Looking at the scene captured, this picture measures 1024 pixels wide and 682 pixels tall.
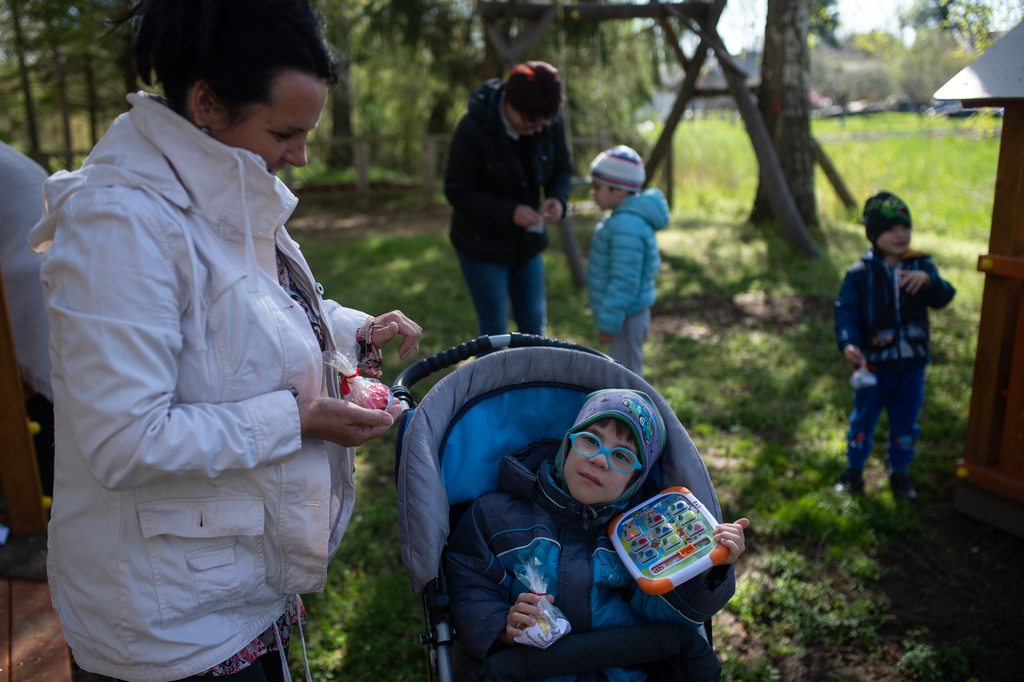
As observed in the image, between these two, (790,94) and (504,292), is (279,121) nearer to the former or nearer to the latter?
(504,292)

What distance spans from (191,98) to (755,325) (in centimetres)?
556

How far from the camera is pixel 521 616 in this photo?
1736 mm

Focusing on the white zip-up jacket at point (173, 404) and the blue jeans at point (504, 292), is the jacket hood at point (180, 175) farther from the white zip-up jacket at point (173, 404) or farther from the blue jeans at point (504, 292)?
the blue jeans at point (504, 292)

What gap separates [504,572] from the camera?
197cm

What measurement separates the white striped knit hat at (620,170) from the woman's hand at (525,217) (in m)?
0.46

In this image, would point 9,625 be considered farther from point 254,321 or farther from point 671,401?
point 671,401

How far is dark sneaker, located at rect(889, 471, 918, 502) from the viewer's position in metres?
3.51

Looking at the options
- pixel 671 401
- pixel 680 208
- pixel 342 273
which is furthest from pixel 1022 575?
pixel 680 208

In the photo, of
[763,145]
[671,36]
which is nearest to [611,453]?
[763,145]

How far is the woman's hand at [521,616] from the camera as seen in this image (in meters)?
1.73

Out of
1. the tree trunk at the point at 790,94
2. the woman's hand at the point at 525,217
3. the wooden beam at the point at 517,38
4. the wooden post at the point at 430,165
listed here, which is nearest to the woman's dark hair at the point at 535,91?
the woman's hand at the point at 525,217

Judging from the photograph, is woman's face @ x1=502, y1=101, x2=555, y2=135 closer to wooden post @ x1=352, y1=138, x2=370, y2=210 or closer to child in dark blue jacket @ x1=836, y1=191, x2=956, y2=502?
child in dark blue jacket @ x1=836, y1=191, x2=956, y2=502

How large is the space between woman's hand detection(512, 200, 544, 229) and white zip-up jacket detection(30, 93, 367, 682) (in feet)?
7.59

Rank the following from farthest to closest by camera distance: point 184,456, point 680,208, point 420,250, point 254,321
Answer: point 680,208 < point 420,250 < point 254,321 < point 184,456
